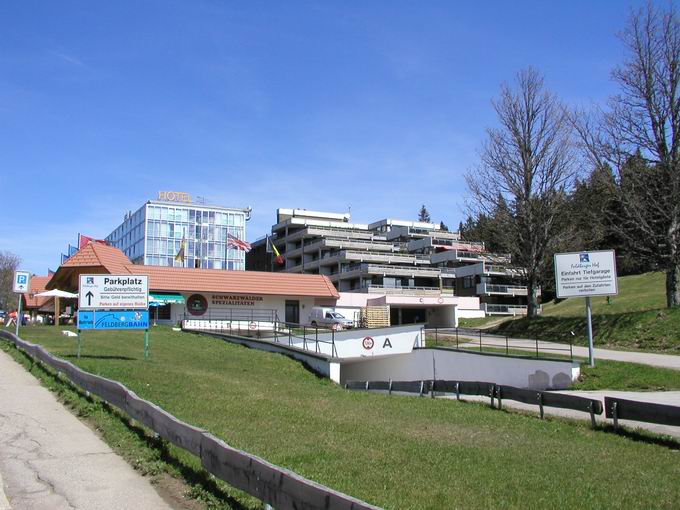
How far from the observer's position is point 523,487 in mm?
7004

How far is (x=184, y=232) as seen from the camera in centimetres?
10269

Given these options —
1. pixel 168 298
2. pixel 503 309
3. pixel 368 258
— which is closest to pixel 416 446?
pixel 168 298

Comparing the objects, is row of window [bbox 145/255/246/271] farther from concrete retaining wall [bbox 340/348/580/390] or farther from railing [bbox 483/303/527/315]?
concrete retaining wall [bbox 340/348/580/390]

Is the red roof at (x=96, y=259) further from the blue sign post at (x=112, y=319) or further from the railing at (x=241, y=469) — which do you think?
the railing at (x=241, y=469)

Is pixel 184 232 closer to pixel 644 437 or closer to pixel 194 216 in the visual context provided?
pixel 194 216

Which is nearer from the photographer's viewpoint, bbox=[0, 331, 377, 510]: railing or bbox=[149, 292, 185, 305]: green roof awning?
bbox=[0, 331, 377, 510]: railing

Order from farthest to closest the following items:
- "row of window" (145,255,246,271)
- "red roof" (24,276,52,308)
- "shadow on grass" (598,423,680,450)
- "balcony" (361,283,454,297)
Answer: "row of window" (145,255,246,271)
"balcony" (361,283,454,297)
"red roof" (24,276,52,308)
"shadow on grass" (598,423,680,450)

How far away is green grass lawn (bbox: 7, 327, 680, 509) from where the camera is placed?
22.1 feet

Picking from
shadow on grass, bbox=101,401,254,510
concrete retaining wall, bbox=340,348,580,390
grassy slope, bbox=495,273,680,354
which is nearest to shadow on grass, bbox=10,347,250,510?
shadow on grass, bbox=101,401,254,510

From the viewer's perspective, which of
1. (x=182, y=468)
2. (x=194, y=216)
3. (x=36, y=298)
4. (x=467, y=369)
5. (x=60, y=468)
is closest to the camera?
A: (x=182, y=468)

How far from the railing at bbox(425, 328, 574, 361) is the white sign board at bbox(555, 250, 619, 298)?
245 cm

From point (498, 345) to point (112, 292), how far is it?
65.1 feet

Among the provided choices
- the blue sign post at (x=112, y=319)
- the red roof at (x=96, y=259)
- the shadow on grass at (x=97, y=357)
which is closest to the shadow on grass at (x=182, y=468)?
the shadow on grass at (x=97, y=357)

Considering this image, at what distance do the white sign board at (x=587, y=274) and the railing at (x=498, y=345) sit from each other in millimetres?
2449
